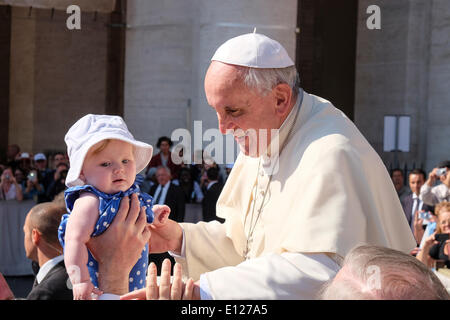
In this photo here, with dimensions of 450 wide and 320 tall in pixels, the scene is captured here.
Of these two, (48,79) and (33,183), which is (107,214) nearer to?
(33,183)

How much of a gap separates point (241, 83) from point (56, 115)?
1816cm

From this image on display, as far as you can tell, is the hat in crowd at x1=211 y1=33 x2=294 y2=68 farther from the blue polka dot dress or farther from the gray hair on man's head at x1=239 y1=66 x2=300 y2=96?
the blue polka dot dress

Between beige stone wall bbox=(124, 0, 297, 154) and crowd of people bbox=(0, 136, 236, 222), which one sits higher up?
beige stone wall bbox=(124, 0, 297, 154)

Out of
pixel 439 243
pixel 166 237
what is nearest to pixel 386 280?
pixel 166 237

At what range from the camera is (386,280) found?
1519mm

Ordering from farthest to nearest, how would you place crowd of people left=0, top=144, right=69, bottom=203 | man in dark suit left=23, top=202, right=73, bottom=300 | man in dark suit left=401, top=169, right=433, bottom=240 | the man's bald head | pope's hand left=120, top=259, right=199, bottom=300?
crowd of people left=0, top=144, right=69, bottom=203
man in dark suit left=401, top=169, right=433, bottom=240
the man's bald head
man in dark suit left=23, top=202, right=73, bottom=300
pope's hand left=120, top=259, right=199, bottom=300

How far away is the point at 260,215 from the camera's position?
3.00 m

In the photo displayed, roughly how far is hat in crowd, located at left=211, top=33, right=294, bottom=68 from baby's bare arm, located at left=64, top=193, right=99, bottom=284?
70 centimetres

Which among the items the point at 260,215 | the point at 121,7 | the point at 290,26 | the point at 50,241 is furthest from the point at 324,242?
the point at 121,7

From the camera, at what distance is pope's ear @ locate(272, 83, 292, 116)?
2.84 m

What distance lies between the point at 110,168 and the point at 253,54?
66cm

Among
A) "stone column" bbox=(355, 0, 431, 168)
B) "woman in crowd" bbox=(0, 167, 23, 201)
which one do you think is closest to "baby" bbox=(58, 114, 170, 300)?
"woman in crowd" bbox=(0, 167, 23, 201)

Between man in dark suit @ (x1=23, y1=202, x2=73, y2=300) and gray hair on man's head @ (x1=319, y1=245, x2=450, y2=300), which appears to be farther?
man in dark suit @ (x1=23, y1=202, x2=73, y2=300)
